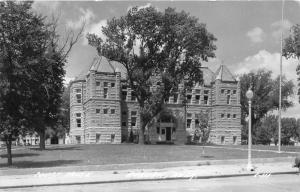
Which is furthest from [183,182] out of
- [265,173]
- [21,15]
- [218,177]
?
[21,15]

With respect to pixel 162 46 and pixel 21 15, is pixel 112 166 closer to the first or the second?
pixel 21 15

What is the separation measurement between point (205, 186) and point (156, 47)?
42090 mm

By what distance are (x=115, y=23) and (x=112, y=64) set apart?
59.6ft

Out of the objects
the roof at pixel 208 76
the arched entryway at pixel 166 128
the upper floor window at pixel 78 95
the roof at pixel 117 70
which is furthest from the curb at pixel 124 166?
the roof at pixel 208 76

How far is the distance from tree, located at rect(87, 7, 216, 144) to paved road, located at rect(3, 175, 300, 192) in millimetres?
37107

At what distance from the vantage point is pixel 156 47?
188 ft

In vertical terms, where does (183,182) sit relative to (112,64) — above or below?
below

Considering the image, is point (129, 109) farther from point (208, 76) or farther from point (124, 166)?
point (124, 166)

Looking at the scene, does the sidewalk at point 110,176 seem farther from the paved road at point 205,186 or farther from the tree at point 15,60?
the tree at point 15,60

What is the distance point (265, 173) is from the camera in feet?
67.2

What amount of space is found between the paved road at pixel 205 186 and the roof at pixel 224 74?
5955 cm

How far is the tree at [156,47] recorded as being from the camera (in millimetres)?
54562

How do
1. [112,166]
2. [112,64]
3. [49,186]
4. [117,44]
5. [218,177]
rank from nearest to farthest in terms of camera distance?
1. [49,186]
2. [218,177]
3. [112,166]
4. [117,44]
5. [112,64]

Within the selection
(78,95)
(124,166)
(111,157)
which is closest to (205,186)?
(124,166)
